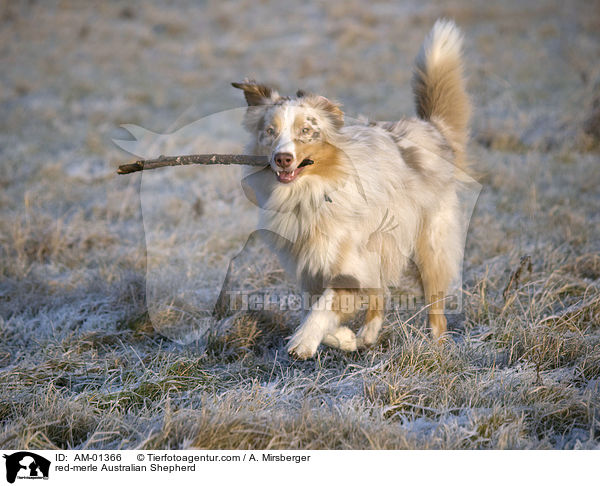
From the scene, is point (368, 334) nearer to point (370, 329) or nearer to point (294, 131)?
point (370, 329)

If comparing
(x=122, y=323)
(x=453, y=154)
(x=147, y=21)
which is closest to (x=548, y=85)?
(x=453, y=154)

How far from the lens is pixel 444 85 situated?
157 inches

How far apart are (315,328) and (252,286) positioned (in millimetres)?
1432

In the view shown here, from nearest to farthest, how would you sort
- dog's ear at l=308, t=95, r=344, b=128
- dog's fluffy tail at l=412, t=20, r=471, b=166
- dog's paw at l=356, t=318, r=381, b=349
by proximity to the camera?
1. dog's ear at l=308, t=95, r=344, b=128
2. dog's paw at l=356, t=318, r=381, b=349
3. dog's fluffy tail at l=412, t=20, r=471, b=166

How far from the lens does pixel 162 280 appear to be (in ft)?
13.8

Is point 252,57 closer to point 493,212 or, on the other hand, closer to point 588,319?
point 493,212

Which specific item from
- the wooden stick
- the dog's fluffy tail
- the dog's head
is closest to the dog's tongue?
the dog's head

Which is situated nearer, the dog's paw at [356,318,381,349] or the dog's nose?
the dog's nose

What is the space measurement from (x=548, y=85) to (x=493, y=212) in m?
5.24

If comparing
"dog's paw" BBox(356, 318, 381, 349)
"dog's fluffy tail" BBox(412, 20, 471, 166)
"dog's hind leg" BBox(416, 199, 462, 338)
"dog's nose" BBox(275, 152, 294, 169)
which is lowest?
"dog's paw" BBox(356, 318, 381, 349)

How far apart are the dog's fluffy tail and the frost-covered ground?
46.6 inches

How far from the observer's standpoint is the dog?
2.98 meters

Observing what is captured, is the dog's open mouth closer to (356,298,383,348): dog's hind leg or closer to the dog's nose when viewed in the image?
the dog's nose
